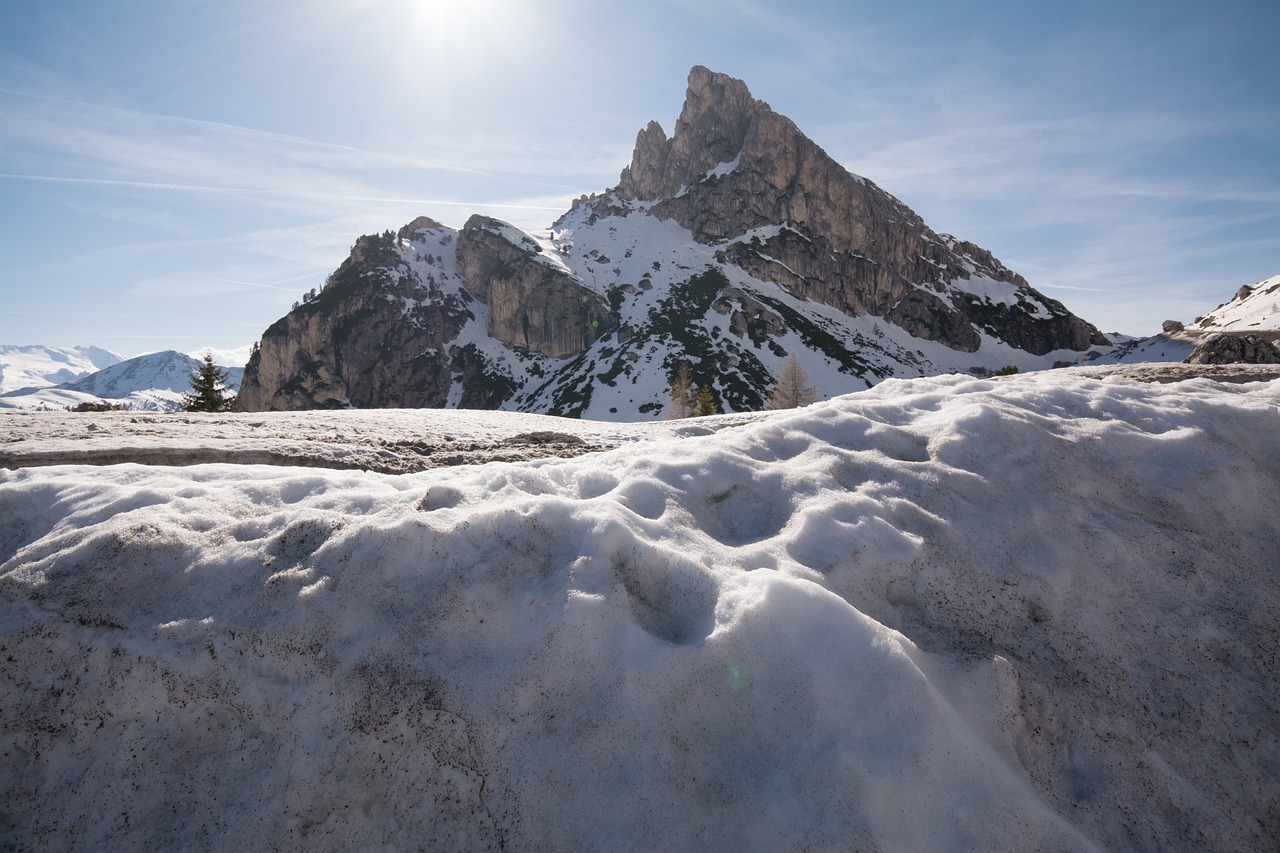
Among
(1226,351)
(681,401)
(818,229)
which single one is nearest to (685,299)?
(818,229)

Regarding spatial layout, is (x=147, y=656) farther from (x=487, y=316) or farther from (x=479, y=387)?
(x=487, y=316)

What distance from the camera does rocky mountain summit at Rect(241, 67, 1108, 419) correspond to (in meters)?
122

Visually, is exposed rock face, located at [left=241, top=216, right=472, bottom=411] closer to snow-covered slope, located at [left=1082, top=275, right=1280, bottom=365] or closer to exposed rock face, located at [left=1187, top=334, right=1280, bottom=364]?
exposed rock face, located at [left=1187, top=334, right=1280, bottom=364]

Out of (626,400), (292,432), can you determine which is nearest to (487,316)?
(626,400)

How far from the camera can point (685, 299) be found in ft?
431

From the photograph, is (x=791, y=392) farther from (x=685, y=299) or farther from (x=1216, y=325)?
(x=1216, y=325)

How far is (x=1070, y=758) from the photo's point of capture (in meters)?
4.03

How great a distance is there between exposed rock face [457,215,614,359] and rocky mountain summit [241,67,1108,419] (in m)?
0.48

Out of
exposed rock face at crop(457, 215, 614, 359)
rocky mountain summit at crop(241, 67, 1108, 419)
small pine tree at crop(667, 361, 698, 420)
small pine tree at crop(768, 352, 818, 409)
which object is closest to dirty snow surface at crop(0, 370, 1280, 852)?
small pine tree at crop(768, 352, 818, 409)

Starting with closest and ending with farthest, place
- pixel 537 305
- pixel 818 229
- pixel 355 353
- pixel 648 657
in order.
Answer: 1. pixel 648 657
2. pixel 537 305
3. pixel 355 353
4. pixel 818 229

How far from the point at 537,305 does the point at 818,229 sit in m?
82.3

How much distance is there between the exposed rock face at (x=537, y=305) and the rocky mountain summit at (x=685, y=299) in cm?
48

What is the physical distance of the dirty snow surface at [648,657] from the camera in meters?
3.48

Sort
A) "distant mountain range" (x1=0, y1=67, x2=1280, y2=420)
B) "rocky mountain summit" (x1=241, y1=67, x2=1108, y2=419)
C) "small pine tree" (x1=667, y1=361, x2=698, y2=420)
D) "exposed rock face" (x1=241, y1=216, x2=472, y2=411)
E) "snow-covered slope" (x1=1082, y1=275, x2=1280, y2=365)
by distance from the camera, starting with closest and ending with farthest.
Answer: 1. "small pine tree" (x1=667, y1=361, x2=698, y2=420)
2. "snow-covered slope" (x1=1082, y1=275, x2=1280, y2=365)
3. "distant mountain range" (x1=0, y1=67, x2=1280, y2=420)
4. "rocky mountain summit" (x1=241, y1=67, x2=1108, y2=419)
5. "exposed rock face" (x1=241, y1=216, x2=472, y2=411)
